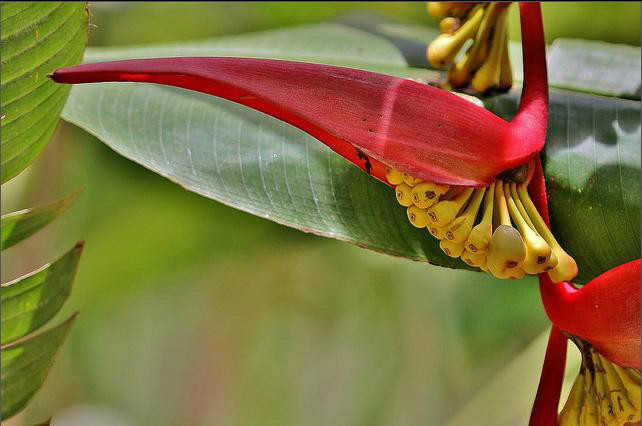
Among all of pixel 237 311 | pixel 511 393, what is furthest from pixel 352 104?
pixel 237 311

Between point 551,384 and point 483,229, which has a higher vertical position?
point 483,229

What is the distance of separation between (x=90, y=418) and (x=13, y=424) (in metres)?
0.16

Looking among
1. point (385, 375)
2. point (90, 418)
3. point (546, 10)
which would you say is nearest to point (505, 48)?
point (546, 10)

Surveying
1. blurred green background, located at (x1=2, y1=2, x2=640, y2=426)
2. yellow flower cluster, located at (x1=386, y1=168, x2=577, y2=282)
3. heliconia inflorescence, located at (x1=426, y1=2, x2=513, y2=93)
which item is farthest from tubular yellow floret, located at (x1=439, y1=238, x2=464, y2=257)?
blurred green background, located at (x1=2, y1=2, x2=640, y2=426)

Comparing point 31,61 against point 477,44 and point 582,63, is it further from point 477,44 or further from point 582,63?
point 582,63

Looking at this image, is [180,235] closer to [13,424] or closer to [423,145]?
[13,424]

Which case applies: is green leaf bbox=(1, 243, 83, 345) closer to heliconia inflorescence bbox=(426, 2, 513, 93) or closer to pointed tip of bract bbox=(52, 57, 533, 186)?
pointed tip of bract bbox=(52, 57, 533, 186)

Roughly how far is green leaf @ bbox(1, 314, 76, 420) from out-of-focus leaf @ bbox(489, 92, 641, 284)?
294 millimetres

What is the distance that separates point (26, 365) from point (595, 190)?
0.35 metres

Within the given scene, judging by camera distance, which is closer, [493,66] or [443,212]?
[443,212]

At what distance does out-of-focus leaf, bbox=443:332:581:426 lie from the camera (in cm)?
54

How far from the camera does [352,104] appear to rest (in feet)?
1.01

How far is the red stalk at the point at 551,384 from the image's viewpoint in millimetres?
367

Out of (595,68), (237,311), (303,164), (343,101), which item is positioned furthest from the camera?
(237,311)
